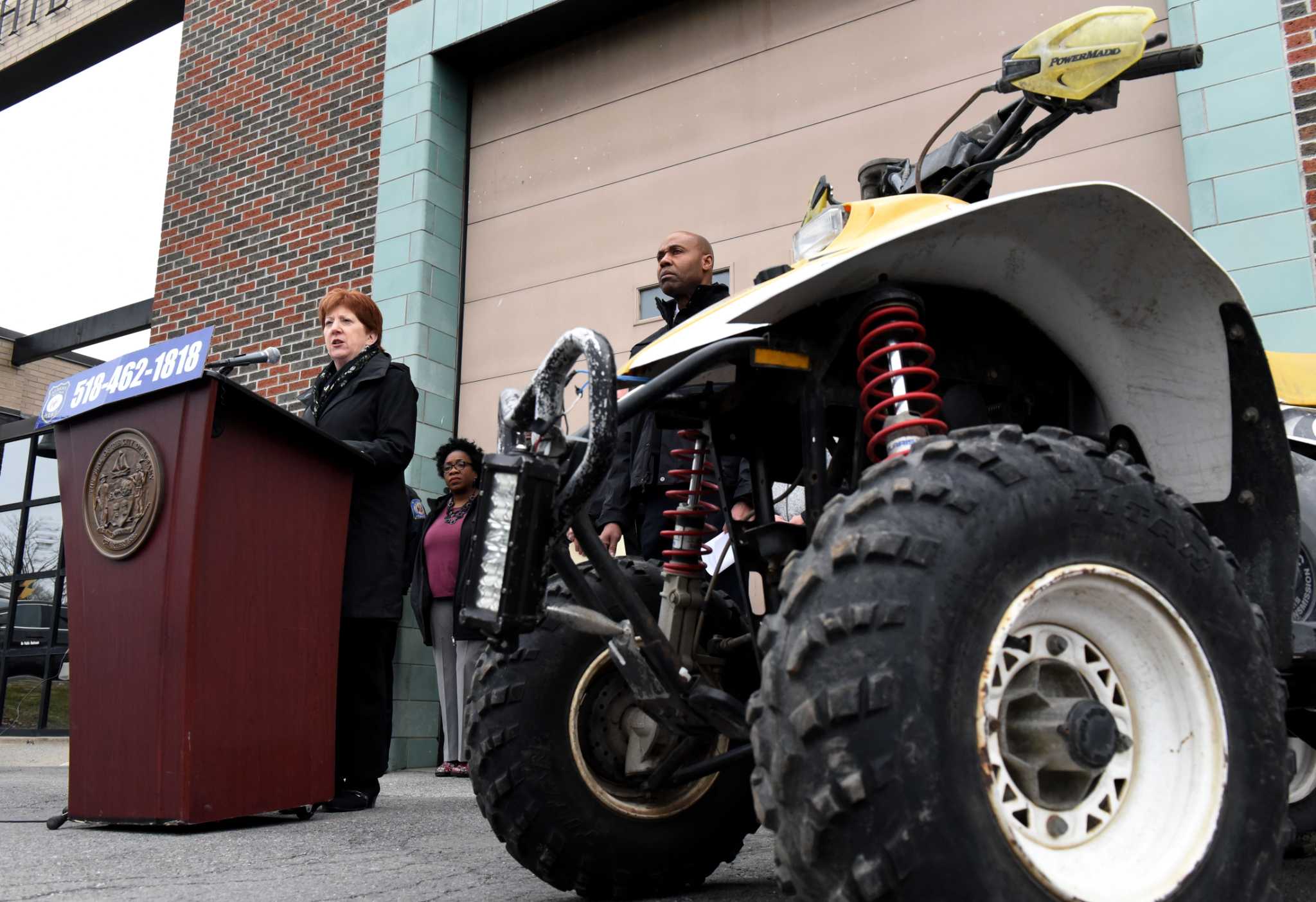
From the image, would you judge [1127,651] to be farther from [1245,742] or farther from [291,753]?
[291,753]

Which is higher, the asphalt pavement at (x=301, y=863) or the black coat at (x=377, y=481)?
the black coat at (x=377, y=481)

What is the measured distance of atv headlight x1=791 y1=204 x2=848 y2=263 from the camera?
7.35 feet

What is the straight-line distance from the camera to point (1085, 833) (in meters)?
1.70

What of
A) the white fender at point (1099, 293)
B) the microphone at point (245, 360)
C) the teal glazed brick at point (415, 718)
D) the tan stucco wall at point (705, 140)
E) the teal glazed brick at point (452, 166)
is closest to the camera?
the white fender at point (1099, 293)

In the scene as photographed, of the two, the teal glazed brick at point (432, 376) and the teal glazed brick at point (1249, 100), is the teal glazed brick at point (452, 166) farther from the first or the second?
the teal glazed brick at point (1249, 100)

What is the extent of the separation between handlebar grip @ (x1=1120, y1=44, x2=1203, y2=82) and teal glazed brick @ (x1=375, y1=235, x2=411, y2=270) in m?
5.68

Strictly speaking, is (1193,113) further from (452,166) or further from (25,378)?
(25,378)

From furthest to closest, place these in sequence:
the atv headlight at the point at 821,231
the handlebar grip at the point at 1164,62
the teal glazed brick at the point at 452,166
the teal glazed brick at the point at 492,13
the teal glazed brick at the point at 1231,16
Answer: the teal glazed brick at the point at 452,166
the teal glazed brick at the point at 492,13
the teal glazed brick at the point at 1231,16
the handlebar grip at the point at 1164,62
the atv headlight at the point at 821,231

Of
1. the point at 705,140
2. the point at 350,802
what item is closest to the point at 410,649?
the point at 350,802

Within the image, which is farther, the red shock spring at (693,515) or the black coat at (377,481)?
the black coat at (377,481)

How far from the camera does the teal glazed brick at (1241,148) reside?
4594 mm

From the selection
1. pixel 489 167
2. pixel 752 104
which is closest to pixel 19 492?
pixel 489 167

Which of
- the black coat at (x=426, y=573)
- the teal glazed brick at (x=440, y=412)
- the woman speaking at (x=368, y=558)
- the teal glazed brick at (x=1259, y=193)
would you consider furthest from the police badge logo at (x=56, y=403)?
the teal glazed brick at (x=1259, y=193)

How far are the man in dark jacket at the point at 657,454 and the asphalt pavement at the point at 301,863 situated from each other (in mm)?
1074
